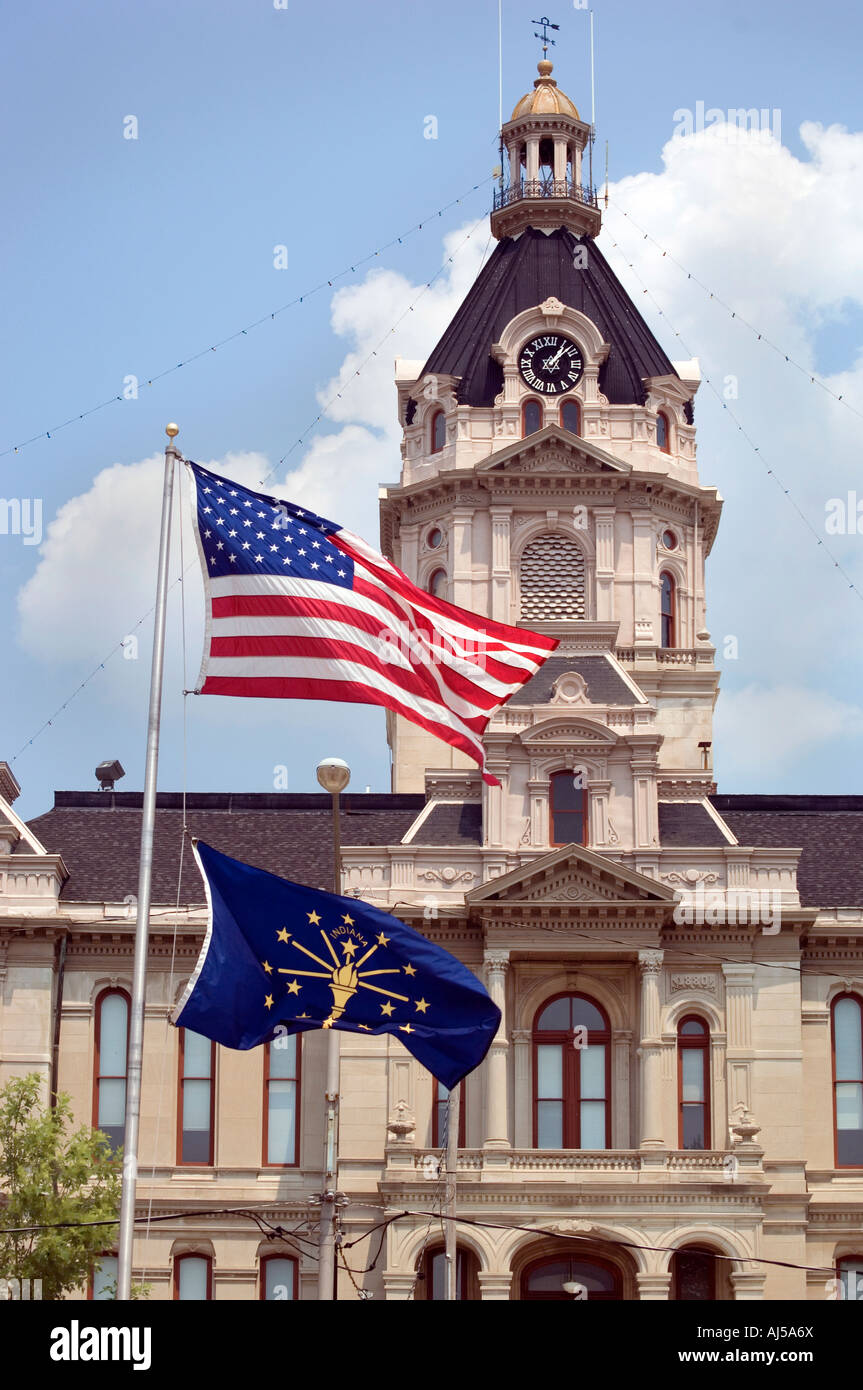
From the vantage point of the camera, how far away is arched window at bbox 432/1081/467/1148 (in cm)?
5172

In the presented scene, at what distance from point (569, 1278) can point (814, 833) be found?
13.2 metres

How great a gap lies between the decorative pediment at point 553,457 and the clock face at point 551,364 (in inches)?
96.8

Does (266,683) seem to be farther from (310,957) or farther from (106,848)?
(106,848)

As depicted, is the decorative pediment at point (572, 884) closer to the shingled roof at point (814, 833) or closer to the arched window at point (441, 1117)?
the arched window at point (441, 1117)

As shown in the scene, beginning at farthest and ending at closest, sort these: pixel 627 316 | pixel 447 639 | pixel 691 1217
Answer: pixel 627 316, pixel 691 1217, pixel 447 639

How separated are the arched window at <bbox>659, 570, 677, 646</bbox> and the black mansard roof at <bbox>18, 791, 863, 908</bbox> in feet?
32.3

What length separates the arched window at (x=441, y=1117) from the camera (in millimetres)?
51719

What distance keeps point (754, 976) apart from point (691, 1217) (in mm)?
6009

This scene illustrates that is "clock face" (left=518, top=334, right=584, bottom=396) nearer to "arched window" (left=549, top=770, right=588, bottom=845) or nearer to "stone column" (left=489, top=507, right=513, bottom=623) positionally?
"stone column" (left=489, top=507, right=513, bottom=623)

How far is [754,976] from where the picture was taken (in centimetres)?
5259

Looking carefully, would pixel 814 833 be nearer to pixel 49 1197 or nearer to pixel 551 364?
pixel 551 364

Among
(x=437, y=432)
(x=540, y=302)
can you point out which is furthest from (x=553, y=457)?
(x=540, y=302)

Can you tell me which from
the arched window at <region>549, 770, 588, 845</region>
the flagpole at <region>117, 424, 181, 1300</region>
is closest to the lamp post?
the flagpole at <region>117, 424, 181, 1300</region>
